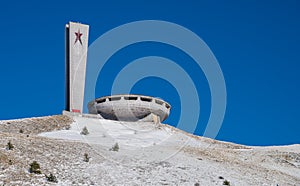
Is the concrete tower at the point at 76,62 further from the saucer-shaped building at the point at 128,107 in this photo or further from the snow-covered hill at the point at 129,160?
the snow-covered hill at the point at 129,160

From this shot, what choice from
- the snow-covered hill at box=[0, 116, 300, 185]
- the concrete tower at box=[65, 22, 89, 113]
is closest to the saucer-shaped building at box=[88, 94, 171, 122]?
the concrete tower at box=[65, 22, 89, 113]

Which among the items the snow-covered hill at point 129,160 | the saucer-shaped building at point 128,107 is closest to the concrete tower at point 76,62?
the saucer-shaped building at point 128,107

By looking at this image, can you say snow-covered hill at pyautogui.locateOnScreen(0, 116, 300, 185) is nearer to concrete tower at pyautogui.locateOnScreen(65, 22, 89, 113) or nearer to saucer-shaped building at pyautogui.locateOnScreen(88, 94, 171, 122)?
saucer-shaped building at pyautogui.locateOnScreen(88, 94, 171, 122)

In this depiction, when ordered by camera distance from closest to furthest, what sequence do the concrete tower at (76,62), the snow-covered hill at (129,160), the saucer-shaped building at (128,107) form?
the snow-covered hill at (129,160)
the saucer-shaped building at (128,107)
the concrete tower at (76,62)

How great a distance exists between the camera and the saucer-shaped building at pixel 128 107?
1800 inches

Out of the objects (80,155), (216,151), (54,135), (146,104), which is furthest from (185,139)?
(80,155)

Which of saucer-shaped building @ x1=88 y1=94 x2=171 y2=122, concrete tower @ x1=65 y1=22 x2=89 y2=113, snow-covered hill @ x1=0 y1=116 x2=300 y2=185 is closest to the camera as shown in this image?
snow-covered hill @ x1=0 y1=116 x2=300 y2=185

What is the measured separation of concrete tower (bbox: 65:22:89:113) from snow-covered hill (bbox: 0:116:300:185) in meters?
11.2

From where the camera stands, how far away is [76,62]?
51656 mm

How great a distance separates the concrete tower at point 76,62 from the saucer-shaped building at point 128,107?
170 inches

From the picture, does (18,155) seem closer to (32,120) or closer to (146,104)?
A: (32,120)

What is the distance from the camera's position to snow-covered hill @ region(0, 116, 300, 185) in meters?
22.0

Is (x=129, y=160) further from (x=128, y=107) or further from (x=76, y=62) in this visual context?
(x=76, y=62)

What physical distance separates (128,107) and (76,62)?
32.6 ft
